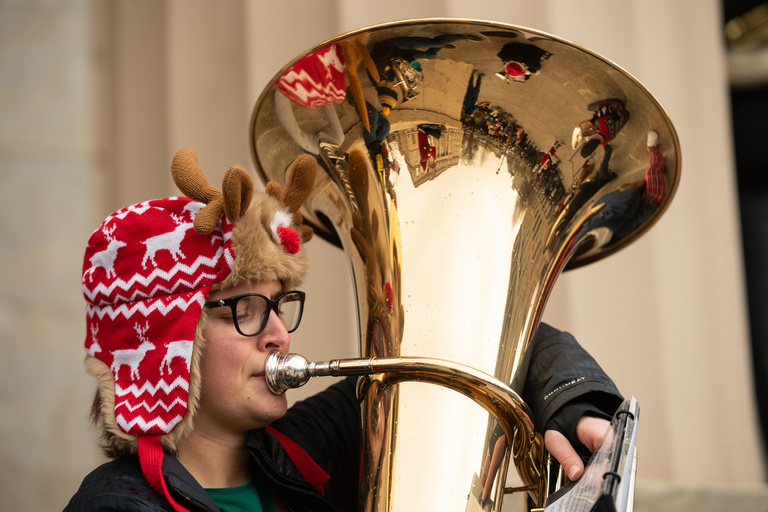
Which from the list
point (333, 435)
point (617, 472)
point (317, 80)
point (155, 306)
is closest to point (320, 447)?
point (333, 435)

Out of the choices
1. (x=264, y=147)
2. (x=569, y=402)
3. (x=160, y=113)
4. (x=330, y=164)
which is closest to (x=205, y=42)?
(x=160, y=113)

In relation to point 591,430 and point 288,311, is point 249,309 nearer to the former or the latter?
point 288,311

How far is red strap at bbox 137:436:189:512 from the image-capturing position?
1017 millimetres

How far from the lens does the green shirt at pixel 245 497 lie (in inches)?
44.6

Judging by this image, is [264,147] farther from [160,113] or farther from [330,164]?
[160,113]

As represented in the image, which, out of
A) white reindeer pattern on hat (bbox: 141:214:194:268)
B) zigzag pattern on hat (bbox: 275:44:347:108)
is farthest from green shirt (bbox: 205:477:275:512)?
zigzag pattern on hat (bbox: 275:44:347:108)

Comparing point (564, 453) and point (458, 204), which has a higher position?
point (458, 204)

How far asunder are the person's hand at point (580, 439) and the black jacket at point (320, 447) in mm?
23

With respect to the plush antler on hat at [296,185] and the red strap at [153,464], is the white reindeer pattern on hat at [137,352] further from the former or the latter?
the plush antler on hat at [296,185]

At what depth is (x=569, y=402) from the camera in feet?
3.61

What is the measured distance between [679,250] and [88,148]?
1.83 m

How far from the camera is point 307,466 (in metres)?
1.24

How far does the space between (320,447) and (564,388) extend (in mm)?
441

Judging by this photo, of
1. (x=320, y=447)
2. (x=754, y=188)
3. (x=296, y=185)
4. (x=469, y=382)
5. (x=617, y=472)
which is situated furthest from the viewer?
(x=754, y=188)
